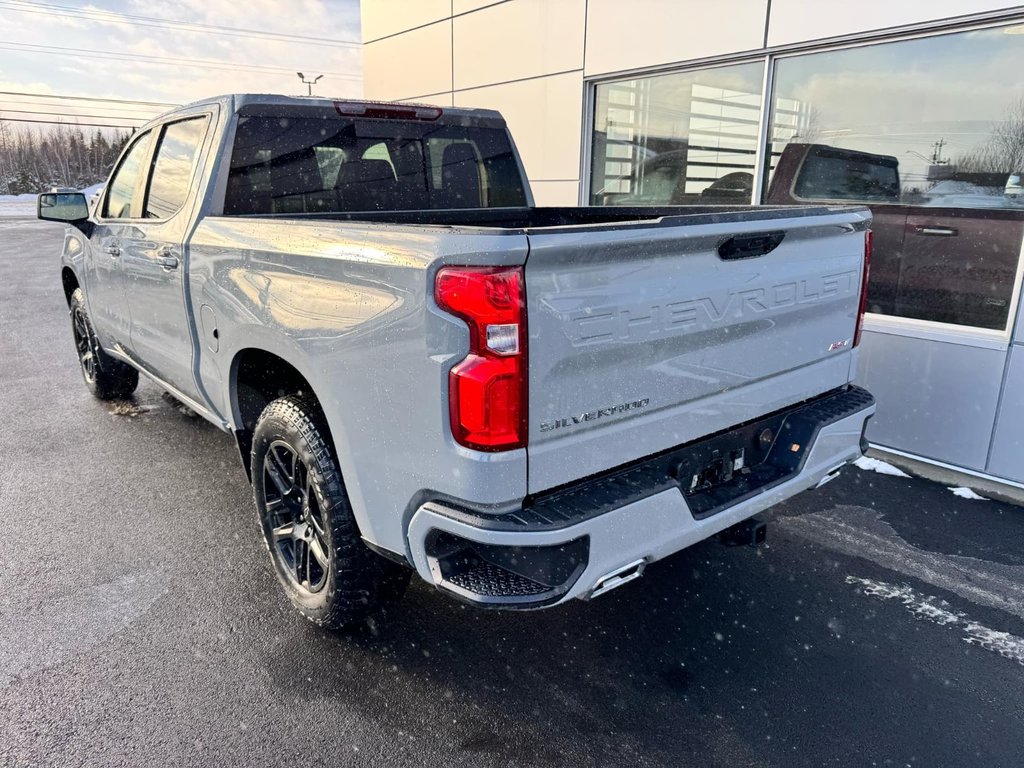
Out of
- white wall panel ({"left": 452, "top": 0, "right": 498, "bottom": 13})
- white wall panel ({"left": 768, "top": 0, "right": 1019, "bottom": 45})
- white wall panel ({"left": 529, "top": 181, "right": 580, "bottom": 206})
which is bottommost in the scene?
white wall panel ({"left": 529, "top": 181, "right": 580, "bottom": 206})

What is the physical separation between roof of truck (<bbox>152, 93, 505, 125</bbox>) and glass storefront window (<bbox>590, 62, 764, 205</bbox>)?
9.13ft

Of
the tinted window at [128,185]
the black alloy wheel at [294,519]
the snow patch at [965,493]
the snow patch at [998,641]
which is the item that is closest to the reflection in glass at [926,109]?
the snow patch at [965,493]

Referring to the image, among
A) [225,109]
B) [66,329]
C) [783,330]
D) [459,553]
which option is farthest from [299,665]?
[66,329]

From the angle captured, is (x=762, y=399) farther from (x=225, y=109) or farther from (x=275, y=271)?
(x=225, y=109)

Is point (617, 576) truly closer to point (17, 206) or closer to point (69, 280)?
point (69, 280)

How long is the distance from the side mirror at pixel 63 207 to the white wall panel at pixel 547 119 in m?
4.45

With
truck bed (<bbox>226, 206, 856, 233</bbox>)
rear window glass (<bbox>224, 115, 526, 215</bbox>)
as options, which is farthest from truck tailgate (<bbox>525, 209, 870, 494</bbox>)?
rear window glass (<bbox>224, 115, 526, 215</bbox>)

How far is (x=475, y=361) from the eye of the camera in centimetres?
196

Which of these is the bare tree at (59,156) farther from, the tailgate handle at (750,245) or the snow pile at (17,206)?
the tailgate handle at (750,245)

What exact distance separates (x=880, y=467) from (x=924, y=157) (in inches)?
82.3

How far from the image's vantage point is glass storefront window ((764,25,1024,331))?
4.46 m

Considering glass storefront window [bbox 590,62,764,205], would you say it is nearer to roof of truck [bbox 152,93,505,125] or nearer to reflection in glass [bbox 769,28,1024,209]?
reflection in glass [bbox 769,28,1024,209]

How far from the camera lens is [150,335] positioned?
407 cm

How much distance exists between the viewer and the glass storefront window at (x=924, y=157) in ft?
14.6
